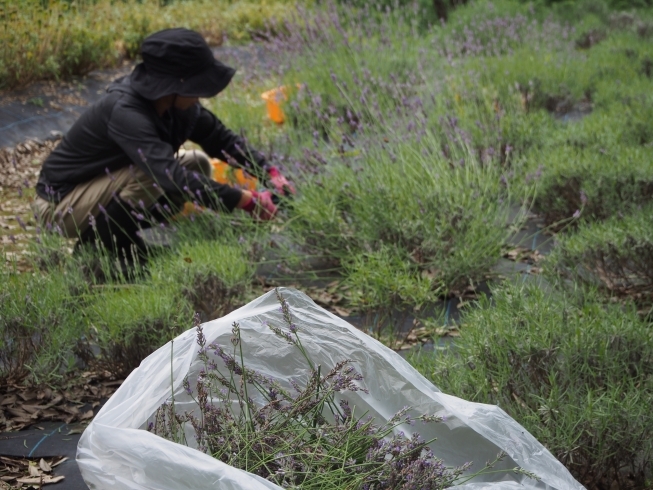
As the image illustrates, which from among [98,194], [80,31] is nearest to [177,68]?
[98,194]

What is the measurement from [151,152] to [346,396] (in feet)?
7.17

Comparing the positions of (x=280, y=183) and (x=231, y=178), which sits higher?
(x=280, y=183)

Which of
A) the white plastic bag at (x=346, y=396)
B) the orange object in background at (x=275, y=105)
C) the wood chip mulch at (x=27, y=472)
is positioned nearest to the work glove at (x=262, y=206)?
the wood chip mulch at (x=27, y=472)

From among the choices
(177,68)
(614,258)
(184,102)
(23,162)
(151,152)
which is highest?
(177,68)

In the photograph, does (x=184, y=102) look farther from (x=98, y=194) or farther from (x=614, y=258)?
(x=614, y=258)

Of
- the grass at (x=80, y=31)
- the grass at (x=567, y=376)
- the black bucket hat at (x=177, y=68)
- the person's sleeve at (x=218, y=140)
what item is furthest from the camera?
the grass at (x=80, y=31)

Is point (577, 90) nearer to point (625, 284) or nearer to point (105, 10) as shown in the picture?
point (625, 284)

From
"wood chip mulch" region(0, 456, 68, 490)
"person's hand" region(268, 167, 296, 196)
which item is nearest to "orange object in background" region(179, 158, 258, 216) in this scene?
"person's hand" region(268, 167, 296, 196)

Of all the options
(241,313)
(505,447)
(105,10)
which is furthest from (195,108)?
(105,10)

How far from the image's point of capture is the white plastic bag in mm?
1747

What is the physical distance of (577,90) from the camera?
6.76m

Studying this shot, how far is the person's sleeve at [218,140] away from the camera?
4.37 meters

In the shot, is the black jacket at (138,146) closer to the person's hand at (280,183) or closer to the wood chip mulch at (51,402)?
the person's hand at (280,183)

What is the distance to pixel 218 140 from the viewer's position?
4.47m
